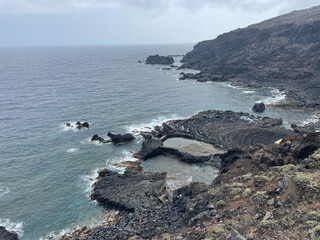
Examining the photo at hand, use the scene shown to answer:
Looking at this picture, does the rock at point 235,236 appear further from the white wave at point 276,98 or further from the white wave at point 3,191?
the white wave at point 276,98

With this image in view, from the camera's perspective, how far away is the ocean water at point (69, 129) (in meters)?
35.7

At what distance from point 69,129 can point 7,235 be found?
1399 inches

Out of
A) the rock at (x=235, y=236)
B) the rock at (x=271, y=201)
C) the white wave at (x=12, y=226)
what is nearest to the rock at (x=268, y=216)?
the rock at (x=271, y=201)

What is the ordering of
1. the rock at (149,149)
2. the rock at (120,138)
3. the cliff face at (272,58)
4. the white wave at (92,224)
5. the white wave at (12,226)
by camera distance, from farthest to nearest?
the cliff face at (272,58) < the rock at (120,138) < the rock at (149,149) < the white wave at (12,226) < the white wave at (92,224)

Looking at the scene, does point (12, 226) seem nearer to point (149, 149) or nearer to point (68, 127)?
point (149, 149)

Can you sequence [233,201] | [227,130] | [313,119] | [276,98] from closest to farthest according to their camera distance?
[233,201] → [227,130] → [313,119] → [276,98]

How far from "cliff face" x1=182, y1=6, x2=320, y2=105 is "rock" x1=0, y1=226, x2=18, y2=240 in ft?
296

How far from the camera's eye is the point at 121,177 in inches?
1613

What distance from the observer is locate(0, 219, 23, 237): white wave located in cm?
3201

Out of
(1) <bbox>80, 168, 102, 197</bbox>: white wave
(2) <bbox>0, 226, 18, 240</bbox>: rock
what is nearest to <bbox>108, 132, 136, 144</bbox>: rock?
(1) <bbox>80, 168, 102, 197</bbox>: white wave

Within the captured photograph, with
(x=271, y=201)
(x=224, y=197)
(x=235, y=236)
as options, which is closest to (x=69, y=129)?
(x=224, y=197)

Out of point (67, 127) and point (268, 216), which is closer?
point (268, 216)

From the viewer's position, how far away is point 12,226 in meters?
32.7

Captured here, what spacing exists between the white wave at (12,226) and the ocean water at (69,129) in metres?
0.14
